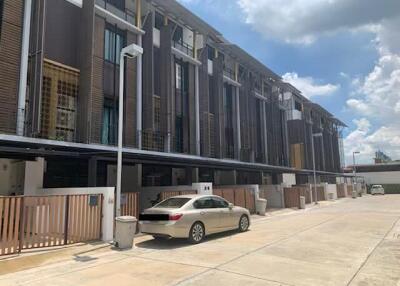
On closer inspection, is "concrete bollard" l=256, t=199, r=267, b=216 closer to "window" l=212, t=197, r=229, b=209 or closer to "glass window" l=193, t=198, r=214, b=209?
"window" l=212, t=197, r=229, b=209

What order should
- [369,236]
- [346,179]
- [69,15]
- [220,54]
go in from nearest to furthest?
[369,236] → [69,15] → [220,54] → [346,179]

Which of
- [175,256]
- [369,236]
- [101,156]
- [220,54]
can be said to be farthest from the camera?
[220,54]

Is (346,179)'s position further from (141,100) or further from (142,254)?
(142,254)

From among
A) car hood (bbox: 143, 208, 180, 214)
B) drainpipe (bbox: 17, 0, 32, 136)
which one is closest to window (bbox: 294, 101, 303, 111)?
drainpipe (bbox: 17, 0, 32, 136)

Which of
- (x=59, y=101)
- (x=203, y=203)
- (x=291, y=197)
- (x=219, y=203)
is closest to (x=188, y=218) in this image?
(x=203, y=203)

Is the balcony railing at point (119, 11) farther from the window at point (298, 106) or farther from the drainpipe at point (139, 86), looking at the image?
the window at point (298, 106)

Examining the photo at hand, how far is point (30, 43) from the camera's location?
1520cm

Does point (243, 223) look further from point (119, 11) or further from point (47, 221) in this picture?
point (119, 11)

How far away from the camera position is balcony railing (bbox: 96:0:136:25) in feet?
63.5

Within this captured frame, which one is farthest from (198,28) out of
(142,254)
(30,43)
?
(142,254)

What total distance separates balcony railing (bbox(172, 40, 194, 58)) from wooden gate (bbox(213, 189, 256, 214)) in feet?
34.6

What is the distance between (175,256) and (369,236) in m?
8.02

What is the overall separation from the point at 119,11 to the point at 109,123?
6569 millimetres

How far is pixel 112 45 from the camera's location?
65.0ft
